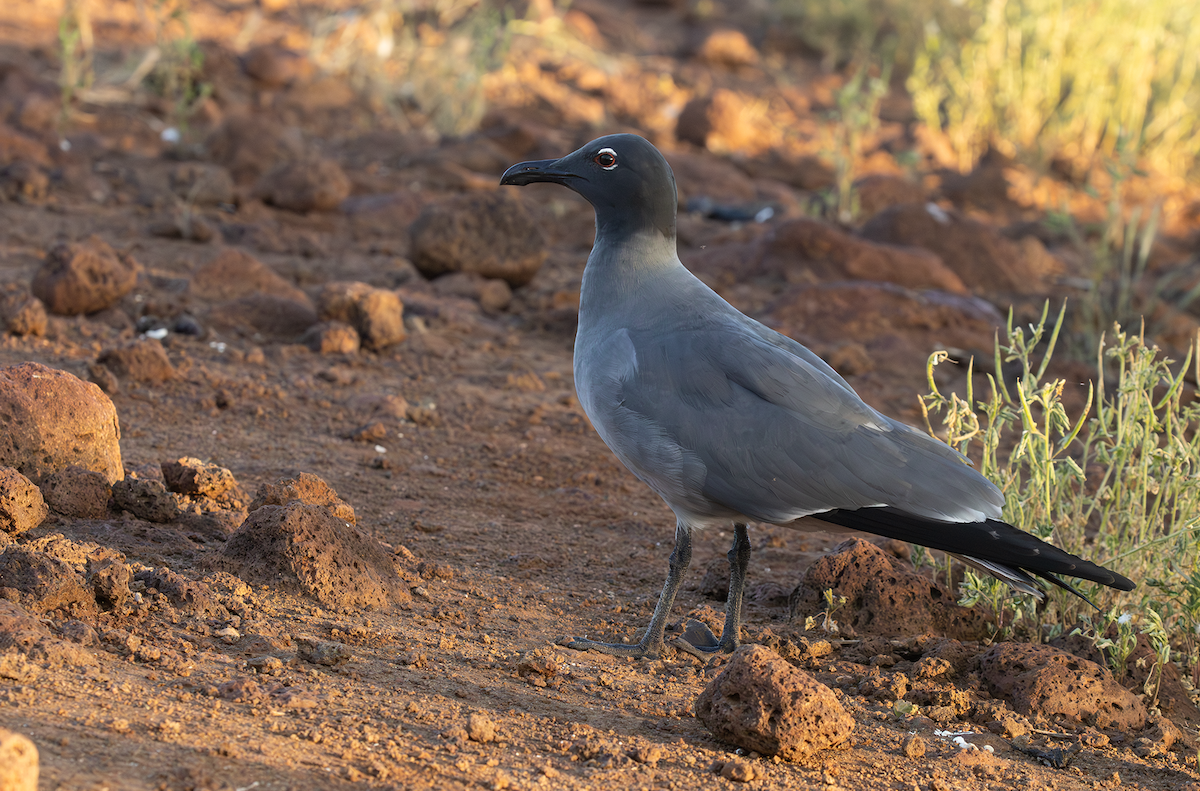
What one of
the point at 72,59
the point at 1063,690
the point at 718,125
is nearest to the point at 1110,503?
the point at 1063,690

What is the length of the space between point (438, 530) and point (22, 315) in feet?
8.54

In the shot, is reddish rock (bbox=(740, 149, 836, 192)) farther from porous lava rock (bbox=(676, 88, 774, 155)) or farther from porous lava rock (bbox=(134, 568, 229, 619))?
porous lava rock (bbox=(134, 568, 229, 619))

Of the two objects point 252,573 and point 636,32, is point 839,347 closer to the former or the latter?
point 252,573

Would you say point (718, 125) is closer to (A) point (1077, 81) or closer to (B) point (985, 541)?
(A) point (1077, 81)

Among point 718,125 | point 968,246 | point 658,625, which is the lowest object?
point 658,625

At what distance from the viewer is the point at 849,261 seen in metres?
8.19

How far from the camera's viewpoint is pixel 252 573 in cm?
358

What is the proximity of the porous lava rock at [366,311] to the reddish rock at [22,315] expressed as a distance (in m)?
1.38

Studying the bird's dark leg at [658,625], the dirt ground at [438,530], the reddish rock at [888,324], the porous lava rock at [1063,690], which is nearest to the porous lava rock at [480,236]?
the dirt ground at [438,530]

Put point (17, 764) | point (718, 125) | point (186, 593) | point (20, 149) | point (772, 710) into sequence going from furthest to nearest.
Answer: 1. point (718, 125)
2. point (20, 149)
3. point (186, 593)
4. point (772, 710)
5. point (17, 764)

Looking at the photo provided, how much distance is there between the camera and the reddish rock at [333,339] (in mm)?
6199

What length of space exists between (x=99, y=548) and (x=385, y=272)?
172 inches

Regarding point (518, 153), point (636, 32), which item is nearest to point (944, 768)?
point (518, 153)

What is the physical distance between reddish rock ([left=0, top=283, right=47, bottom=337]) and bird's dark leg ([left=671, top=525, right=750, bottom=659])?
3.66 metres
